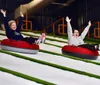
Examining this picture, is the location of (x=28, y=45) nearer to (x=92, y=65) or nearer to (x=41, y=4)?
(x=92, y=65)

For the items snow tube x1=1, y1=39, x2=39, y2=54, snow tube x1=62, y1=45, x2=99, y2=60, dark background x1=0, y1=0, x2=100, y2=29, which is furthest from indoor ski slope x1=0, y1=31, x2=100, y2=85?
dark background x1=0, y1=0, x2=100, y2=29

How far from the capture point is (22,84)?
172 inches

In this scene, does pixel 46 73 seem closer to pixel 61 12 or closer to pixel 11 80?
pixel 11 80

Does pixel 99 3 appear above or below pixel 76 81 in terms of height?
above

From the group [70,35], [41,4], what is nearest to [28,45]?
[70,35]

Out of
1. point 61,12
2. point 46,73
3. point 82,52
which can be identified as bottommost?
point 46,73

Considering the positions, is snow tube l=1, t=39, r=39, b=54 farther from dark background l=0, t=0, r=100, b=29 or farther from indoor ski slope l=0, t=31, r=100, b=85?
dark background l=0, t=0, r=100, b=29

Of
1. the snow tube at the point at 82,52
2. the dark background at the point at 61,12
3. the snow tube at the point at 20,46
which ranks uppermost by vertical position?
the dark background at the point at 61,12

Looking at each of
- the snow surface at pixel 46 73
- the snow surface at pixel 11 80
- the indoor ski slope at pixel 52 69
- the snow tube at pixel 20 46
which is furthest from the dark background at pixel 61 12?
the snow surface at pixel 11 80

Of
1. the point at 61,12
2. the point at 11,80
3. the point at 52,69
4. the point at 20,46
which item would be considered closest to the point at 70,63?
the point at 52,69

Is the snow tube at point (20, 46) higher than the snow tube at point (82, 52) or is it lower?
higher

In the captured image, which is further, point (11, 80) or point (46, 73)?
point (46, 73)

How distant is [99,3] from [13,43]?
9560 millimetres

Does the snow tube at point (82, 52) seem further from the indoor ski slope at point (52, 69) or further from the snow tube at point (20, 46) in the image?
the snow tube at point (20, 46)
